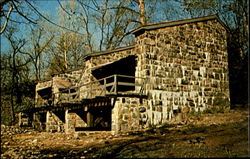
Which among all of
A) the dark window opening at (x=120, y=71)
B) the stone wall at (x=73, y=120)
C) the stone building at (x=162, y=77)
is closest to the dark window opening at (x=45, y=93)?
the stone building at (x=162, y=77)

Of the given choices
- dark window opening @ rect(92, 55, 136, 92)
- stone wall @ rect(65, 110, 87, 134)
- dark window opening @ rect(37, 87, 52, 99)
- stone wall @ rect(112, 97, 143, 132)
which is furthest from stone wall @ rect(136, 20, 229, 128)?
dark window opening @ rect(37, 87, 52, 99)

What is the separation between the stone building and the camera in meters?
13.7

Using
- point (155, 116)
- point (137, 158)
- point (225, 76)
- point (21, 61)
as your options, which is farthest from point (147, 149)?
point (21, 61)

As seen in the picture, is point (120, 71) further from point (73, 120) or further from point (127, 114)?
point (127, 114)

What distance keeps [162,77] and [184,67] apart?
1.67m

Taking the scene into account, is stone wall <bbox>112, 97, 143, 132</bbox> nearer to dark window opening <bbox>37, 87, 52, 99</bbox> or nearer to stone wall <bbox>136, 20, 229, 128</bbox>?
stone wall <bbox>136, 20, 229, 128</bbox>

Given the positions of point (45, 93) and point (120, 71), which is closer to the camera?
point (120, 71)

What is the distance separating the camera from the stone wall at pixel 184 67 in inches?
568

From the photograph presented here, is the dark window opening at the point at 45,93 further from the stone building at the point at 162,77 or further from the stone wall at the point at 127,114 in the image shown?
the stone wall at the point at 127,114

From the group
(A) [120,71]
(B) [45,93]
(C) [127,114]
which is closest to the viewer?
(C) [127,114]

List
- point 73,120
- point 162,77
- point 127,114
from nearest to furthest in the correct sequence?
point 127,114 → point 162,77 → point 73,120

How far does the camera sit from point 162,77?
1470 centimetres

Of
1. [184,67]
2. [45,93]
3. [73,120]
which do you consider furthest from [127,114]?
[45,93]

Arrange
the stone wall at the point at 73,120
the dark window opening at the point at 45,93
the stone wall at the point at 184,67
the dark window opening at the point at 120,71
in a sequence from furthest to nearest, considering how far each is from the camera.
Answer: the dark window opening at the point at 45,93, the stone wall at the point at 73,120, the dark window opening at the point at 120,71, the stone wall at the point at 184,67
